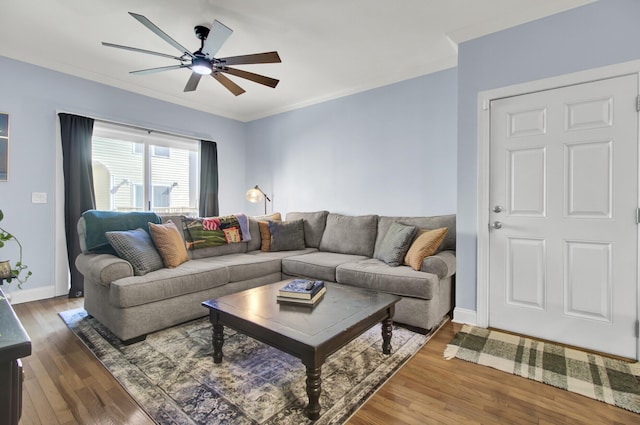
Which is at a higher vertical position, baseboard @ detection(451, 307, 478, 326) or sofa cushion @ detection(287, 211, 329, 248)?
sofa cushion @ detection(287, 211, 329, 248)

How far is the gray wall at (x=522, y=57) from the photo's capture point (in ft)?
7.08

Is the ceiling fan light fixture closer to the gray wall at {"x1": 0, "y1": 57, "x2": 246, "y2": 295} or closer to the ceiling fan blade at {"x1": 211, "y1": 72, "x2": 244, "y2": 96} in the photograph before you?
the ceiling fan blade at {"x1": 211, "y1": 72, "x2": 244, "y2": 96}

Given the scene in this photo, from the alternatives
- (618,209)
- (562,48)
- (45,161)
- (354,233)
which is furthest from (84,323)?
(562,48)

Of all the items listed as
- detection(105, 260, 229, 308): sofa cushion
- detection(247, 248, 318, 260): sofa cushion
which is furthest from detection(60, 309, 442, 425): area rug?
detection(247, 248, 318, 260): sofa cushion

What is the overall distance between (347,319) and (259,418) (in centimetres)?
65

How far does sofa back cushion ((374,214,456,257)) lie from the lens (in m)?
3.11

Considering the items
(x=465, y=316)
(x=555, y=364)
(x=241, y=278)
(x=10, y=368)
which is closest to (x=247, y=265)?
(x=241, y=278)

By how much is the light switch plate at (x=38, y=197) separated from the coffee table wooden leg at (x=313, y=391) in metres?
3.69

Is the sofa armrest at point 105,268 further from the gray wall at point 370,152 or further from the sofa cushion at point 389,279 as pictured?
the gray wall at point 370,152

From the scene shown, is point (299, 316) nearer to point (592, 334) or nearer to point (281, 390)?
point (281, 390)

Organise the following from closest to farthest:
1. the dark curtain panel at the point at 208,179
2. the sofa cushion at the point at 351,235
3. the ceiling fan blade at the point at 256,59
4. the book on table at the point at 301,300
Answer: the book on table at the point at 301,300
the ceiling fan blade at the point at 256,59
the sofa cushion at the point at 351,235
the dark curtain panel at the point at 208,179

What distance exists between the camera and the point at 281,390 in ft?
5.74

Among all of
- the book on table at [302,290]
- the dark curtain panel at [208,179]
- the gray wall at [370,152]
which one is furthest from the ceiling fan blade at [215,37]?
the dark curtain panel at [208,179]

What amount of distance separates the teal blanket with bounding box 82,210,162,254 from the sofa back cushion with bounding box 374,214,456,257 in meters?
2.45
